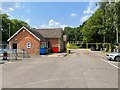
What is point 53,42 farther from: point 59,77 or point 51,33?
point 59,77

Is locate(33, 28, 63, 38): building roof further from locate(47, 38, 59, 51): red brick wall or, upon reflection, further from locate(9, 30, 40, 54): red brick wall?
locate(9, 30, 40, 54): red brick wall

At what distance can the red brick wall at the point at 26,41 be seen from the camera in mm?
45656

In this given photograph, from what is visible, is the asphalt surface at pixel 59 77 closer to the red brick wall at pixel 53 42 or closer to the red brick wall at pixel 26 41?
the red brick wall at pixel 26 41

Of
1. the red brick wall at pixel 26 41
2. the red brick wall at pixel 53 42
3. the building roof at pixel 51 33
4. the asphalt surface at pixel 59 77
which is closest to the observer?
the asphalt surface at pixel 59 77

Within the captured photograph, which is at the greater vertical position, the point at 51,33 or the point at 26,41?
the point at 51,33

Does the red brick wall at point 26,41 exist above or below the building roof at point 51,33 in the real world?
below

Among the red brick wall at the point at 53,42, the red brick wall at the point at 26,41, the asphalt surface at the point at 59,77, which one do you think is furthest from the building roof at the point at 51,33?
the asphalt surface at the point at 59,77

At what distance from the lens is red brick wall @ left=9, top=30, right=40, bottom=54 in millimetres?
45656

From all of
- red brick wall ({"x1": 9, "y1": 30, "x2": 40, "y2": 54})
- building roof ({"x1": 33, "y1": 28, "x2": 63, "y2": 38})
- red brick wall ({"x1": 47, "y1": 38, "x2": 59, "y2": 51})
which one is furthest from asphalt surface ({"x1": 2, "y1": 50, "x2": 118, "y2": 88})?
building roof ({"x1": 33, "y1": 28, "x2": 63, "y2": 38})

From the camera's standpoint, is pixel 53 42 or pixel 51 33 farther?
pixel 51 33

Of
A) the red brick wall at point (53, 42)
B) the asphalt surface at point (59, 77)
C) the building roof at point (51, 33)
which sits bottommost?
the asphalt surface at point (59, 77)

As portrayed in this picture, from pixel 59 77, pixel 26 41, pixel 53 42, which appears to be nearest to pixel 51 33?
pixel 53 42

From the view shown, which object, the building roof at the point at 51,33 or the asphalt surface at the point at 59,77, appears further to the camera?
the building roof at the point at 51,33

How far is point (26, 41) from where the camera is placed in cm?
4638
